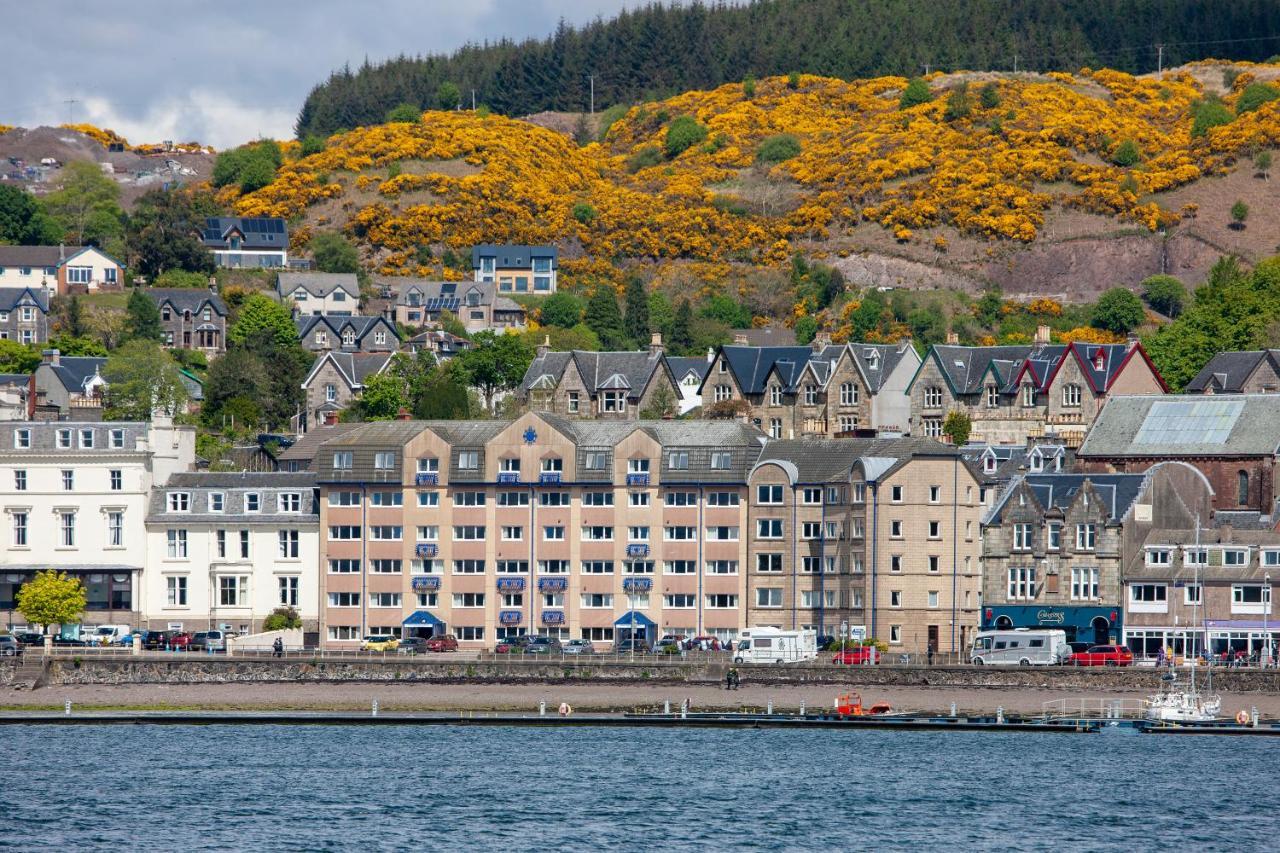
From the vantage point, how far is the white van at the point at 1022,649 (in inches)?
4286

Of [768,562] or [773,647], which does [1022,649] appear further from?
[768,562]

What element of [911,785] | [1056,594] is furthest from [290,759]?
[1056,594]

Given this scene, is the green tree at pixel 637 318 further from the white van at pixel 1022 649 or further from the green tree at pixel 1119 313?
the white van at pixel 1022 649

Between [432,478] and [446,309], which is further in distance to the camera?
[446,309]

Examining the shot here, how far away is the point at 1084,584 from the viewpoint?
11569 cm

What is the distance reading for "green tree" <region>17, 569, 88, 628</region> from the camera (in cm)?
11519

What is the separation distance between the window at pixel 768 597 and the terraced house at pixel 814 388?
30260mm

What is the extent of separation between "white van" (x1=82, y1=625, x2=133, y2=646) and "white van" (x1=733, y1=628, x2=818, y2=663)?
2885cm

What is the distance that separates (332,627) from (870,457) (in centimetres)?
2737

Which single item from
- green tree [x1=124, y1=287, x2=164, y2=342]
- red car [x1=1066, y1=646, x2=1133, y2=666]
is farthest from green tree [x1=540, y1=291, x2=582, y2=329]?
red car [x1=1066, y1=646, x2=1133, y2=666]

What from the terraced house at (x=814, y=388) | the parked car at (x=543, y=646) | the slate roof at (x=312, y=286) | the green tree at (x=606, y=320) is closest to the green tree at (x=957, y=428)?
the terraced house at (x=814, y=388)

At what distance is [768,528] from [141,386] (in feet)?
158

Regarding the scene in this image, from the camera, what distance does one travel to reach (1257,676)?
10475 centimetres

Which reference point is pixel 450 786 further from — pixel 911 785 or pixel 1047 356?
pixel 1047 356
